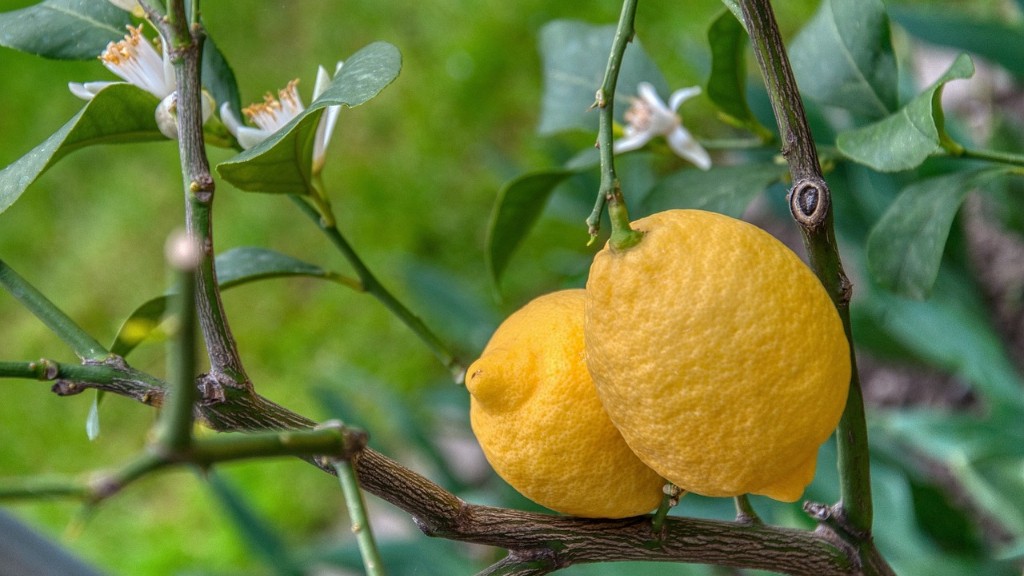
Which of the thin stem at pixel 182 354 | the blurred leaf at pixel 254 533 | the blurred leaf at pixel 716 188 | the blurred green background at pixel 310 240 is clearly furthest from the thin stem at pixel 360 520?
the blurred green background at pixel 310 240

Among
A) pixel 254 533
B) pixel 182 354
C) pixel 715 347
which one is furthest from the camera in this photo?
pixel 254 533

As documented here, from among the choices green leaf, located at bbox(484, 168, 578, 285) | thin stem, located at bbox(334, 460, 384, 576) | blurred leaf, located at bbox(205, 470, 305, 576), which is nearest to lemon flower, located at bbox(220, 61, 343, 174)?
green leaf, located at bbox(484, 168, 578, 285)

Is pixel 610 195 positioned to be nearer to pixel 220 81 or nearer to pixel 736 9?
pixel 736 9

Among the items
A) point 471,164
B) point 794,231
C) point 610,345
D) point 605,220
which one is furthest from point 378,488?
point 471,164

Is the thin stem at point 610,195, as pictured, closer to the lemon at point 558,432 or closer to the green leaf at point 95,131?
the lemon at point 558,432

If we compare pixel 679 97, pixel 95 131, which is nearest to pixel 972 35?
pixel 679 97
